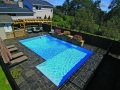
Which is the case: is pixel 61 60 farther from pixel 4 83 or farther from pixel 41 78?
pixel 4 83

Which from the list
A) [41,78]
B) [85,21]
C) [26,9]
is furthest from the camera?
[26,9]

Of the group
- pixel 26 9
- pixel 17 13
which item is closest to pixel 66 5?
pixel 26 9

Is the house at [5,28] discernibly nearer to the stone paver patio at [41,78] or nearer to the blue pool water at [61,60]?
the blue pool water at [61,60]

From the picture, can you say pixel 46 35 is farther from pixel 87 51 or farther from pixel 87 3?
pixel 87 3

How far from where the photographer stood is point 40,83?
7.23 metres

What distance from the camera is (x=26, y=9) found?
25.8m

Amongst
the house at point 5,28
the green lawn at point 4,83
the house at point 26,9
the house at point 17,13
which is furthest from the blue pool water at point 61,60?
the house at point 26,9

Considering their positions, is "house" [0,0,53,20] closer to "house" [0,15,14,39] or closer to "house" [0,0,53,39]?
"house" [0,0,53,39]

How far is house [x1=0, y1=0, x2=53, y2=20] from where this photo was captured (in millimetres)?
21923

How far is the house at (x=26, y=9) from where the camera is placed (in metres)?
21.9

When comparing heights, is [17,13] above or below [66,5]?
below

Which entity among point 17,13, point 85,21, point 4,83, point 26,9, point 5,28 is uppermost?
point 26,9

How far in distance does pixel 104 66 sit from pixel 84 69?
8.22 feet

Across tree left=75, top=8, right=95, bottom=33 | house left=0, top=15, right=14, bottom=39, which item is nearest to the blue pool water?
house left=0, top=15, right=14, bottom=39
